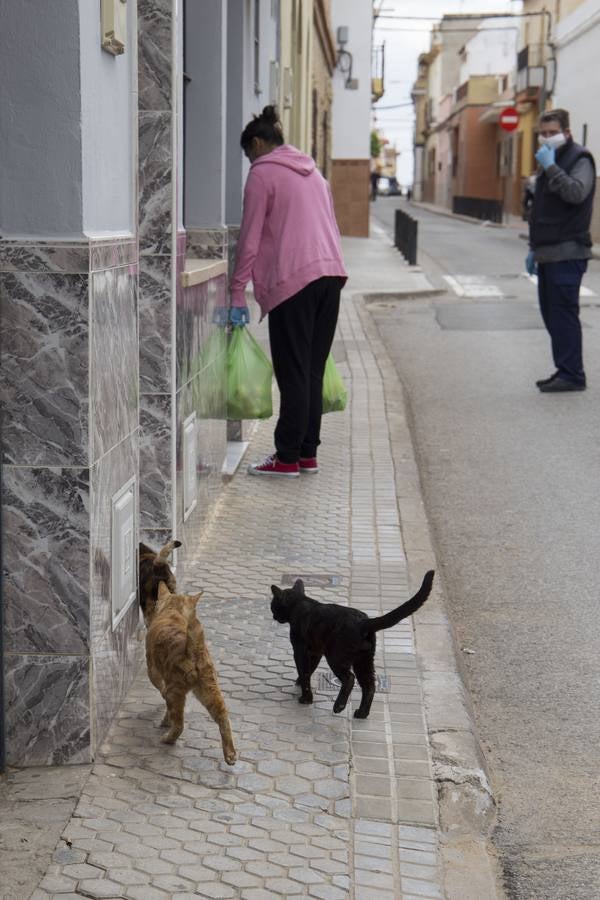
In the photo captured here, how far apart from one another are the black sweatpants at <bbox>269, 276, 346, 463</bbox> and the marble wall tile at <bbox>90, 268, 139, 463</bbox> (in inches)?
111

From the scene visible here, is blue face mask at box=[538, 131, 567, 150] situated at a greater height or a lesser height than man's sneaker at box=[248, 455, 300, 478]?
greater

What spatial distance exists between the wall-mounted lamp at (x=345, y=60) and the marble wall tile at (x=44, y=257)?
104 feet

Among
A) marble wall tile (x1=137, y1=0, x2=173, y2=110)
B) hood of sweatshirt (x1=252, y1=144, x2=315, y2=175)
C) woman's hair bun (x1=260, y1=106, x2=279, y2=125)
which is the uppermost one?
marble wall tile (x1=137, y1=0, x2=173, y2=110)

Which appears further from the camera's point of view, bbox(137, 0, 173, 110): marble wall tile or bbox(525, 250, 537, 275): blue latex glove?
bbox(525, 250, 537, 275): blue latex glove

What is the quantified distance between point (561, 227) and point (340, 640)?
6840 mm

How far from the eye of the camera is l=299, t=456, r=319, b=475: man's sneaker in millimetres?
7387

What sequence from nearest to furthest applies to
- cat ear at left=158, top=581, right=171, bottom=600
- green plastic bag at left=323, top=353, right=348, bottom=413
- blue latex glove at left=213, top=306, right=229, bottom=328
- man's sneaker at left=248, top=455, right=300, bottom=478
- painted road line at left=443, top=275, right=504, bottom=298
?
cat ear at left=158, top=581, right=171, bottom=600, blue latex glove at left=213, top=306, right=229, bottom=328, man's sneaker at left=248, top=455, right=300, bottom=478, green plastic bag at left=323, top=353, right=348, bottom=413, painted road line at left=443, top=275, right=504, bottom=298

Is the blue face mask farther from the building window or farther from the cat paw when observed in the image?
the cat paw

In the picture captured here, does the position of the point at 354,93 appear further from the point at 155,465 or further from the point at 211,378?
the point at 155,465

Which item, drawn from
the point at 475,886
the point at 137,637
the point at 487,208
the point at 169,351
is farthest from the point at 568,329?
the point at 487,208

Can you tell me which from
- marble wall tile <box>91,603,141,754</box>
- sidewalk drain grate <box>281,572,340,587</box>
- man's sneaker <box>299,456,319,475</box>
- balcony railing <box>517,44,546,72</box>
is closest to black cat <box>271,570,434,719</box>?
marble wall tile <box>91,603,141,754</box>

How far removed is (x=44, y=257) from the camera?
3305mm

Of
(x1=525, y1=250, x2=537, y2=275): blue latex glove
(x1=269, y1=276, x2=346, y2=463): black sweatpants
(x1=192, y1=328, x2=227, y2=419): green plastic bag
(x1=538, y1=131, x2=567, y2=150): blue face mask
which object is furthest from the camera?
(x1=525, y1=250, x2=537, y2=275): blue latex glove

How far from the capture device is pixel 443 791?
3.54 m
